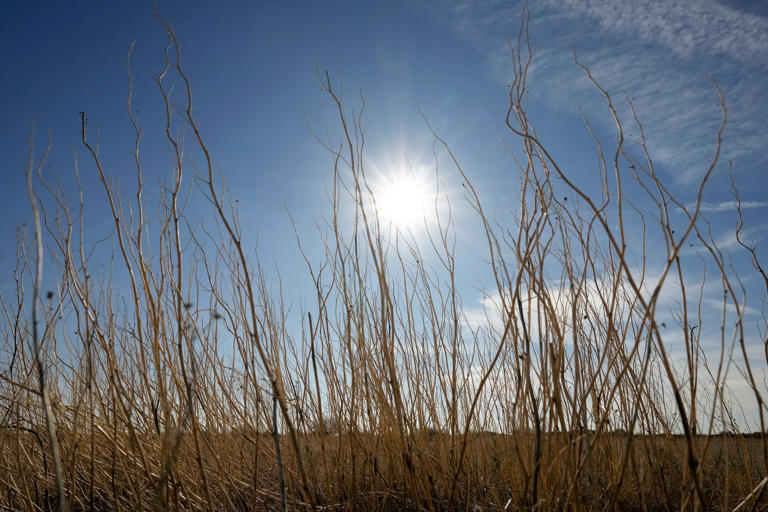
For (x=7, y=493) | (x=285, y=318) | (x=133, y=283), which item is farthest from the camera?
(x=285, y=318)

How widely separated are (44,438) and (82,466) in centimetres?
17

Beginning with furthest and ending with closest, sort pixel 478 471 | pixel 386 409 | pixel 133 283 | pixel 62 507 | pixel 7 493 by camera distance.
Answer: pixel 478 471, pixel 7 493, pixel 386 409, pixel 133 283, pixel 62 507

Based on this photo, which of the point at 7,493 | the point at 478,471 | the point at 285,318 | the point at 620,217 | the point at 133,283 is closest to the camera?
the point at 620,217

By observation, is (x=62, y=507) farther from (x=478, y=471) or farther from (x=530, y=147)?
(x=478, y=471)

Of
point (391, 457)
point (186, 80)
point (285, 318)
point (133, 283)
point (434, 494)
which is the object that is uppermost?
point (186, 80)

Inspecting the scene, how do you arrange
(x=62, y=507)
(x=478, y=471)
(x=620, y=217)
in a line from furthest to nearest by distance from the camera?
(x=478, y=471) < (x=620, y=217) < (x=62, y=507)

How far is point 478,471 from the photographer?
5.68 ft

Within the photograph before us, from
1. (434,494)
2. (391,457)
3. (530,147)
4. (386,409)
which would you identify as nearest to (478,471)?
(434,494)

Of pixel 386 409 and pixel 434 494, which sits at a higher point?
pixel 386 409

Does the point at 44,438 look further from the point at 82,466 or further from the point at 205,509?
the point at 205,509

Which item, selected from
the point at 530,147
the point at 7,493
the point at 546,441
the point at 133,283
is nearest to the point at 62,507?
the point at 133,283

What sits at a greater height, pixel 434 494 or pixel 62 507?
pixel 62 507

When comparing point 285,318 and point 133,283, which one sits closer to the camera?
point 133,283

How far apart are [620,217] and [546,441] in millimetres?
481
